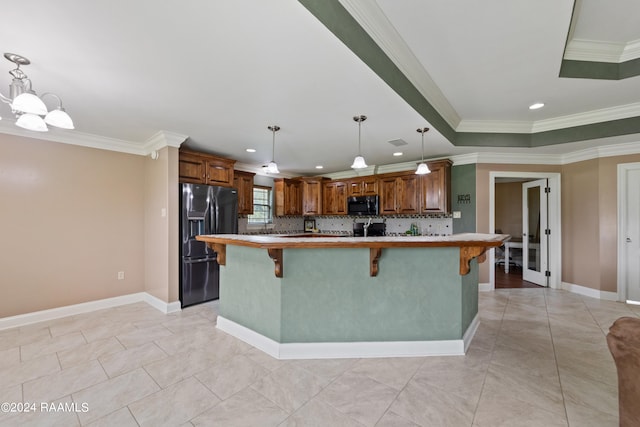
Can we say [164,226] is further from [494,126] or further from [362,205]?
[494,126]

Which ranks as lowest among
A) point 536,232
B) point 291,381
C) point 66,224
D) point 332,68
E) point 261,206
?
point 291,381

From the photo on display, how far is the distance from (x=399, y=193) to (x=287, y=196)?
2501mm

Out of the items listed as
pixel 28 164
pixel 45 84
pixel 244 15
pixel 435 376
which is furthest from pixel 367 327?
pixel 28 164

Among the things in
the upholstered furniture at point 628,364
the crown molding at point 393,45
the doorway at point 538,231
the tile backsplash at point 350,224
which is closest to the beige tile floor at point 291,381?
the upholstered furniture at point 628,364

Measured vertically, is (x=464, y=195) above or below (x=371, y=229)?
above

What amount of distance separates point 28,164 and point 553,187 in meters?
7.75

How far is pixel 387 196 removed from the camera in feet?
17.9

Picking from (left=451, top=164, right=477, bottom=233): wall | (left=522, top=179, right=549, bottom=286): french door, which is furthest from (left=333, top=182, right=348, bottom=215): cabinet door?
(left=522, top=179, right=549, bottom=286): french door

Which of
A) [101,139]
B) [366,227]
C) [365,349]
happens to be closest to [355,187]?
[366,227]

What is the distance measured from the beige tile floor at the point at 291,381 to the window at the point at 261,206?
311 centimetres

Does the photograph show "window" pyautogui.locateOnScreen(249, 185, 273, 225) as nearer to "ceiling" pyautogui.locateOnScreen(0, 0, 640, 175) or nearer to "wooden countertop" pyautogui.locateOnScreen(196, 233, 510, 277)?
"ceiling" pyautogui.locateOnScreen(0, 0, 640, 175)

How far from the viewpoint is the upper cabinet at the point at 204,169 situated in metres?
4.04

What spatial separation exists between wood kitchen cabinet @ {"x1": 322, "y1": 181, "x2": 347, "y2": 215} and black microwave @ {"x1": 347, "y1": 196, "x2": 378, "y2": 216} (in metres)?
0.18

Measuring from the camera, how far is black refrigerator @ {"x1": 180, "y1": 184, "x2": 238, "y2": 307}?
390cm
